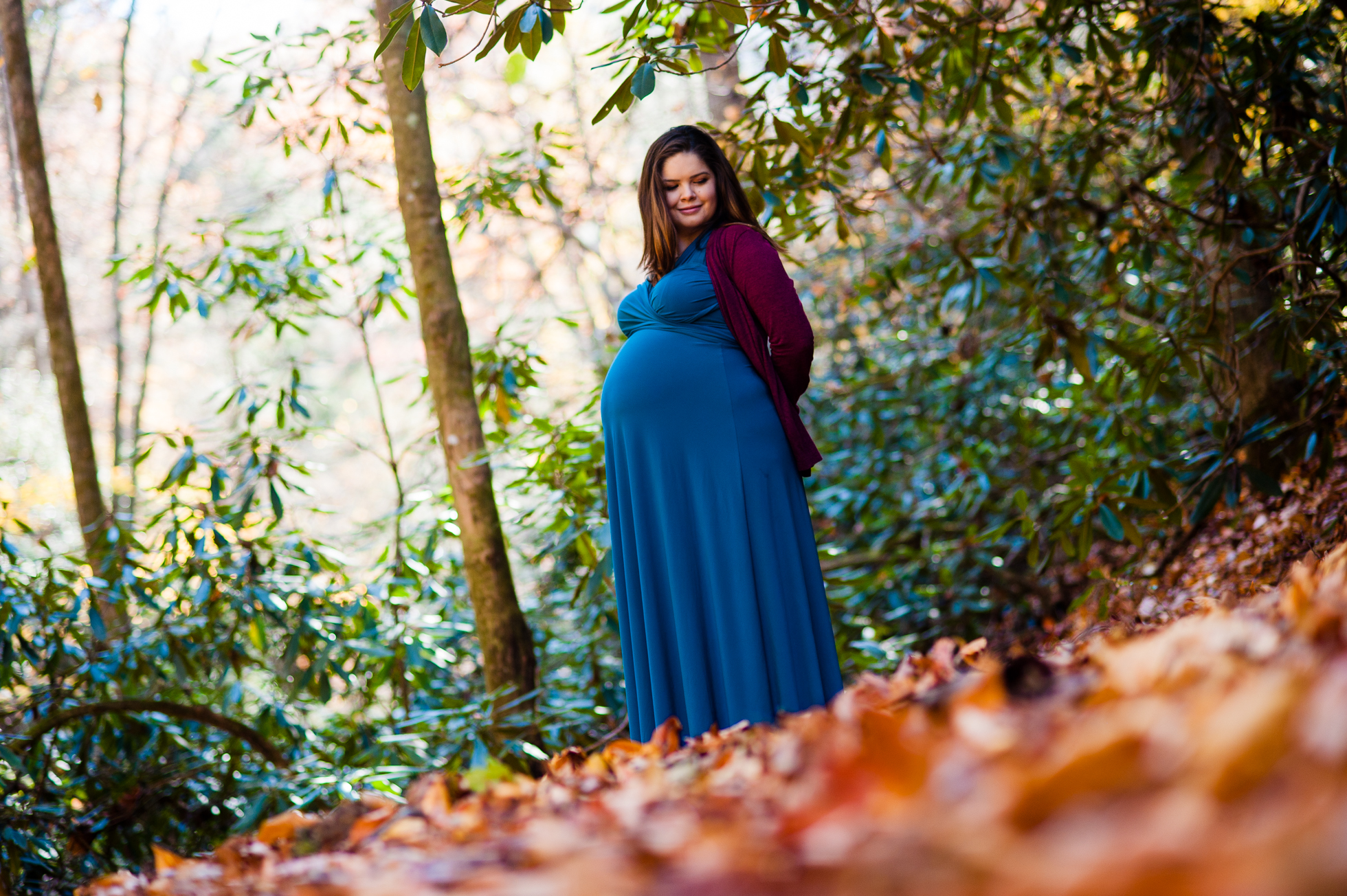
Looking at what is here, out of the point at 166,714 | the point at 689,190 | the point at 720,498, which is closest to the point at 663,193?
the point at 689,190

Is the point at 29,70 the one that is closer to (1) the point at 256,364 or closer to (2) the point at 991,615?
(2) the point at 991,615

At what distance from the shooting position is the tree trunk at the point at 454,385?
9.27ft

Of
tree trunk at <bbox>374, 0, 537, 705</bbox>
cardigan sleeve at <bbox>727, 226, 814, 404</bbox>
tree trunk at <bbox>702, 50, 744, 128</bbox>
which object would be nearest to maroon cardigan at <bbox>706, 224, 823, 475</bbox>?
cardigan sleeve at <bbox>727, 226, 814, 404</bbox>

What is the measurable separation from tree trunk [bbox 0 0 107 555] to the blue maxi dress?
8.19ft

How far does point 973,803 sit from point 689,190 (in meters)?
2.02

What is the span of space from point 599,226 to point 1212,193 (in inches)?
201

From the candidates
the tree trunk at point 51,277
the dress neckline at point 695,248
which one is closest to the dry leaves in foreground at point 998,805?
the dress neckline at point 695,248

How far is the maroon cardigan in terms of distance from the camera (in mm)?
2168

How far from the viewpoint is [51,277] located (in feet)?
11.8

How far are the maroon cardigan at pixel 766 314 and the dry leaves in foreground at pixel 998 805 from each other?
126cm

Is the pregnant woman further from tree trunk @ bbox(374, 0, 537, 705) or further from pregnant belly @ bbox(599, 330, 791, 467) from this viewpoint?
tree trunk @ bbox(374, 0, 537, 705)

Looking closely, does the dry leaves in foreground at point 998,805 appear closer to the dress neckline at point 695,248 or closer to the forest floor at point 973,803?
the forest floor at point 973,803

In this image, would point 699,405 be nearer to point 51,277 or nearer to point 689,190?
point 689,190

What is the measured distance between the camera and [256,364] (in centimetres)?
1458
